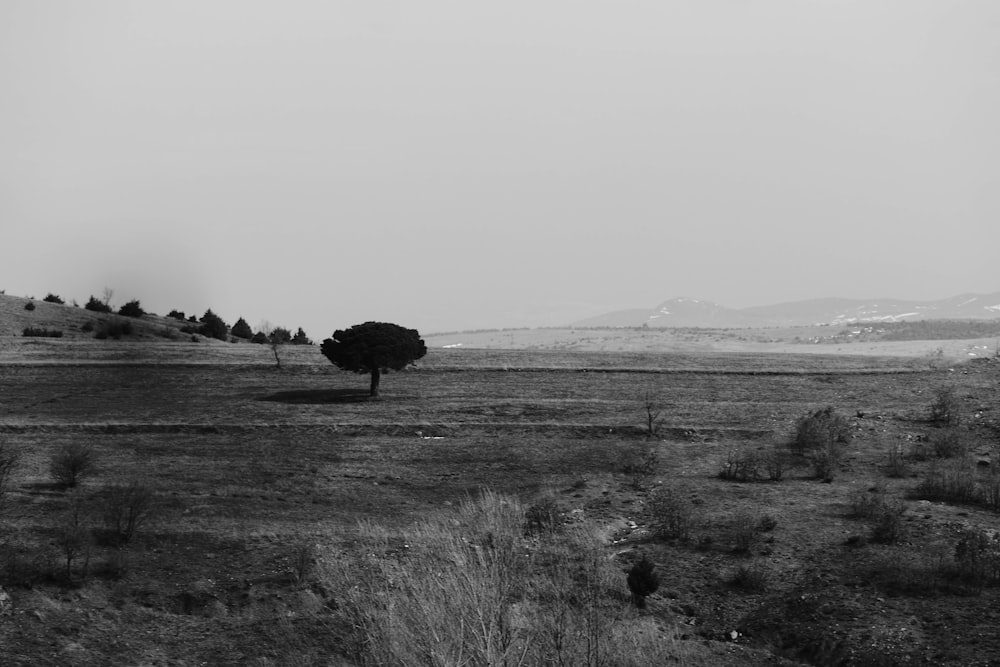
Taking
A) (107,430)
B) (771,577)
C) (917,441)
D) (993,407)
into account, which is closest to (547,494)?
(771,577)

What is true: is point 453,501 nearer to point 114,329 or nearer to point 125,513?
point 125,513

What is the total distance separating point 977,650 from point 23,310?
192ft

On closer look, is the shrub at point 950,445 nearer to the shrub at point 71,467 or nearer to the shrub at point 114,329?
the shrub at point 71,467

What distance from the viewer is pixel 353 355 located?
119 feet

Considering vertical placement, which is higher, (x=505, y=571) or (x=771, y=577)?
(x=505, y=571)

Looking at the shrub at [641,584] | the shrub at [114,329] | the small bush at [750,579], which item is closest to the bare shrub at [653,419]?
the small bush at [750,579]

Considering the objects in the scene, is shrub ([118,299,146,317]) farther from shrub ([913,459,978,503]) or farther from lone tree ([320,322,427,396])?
shrub ([913,459,978,503])

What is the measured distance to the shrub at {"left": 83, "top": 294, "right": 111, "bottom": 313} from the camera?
2525 inches

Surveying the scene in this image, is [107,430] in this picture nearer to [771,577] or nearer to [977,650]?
[771,577]

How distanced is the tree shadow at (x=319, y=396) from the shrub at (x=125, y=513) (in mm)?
16154

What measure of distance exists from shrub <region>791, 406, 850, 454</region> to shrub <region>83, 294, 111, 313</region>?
54693 mm

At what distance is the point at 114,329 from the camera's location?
53.0m

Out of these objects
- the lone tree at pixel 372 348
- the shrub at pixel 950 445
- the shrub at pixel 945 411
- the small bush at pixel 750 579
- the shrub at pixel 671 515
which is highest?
the lone tree at pixel 372 348

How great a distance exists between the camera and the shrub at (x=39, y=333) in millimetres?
50188
